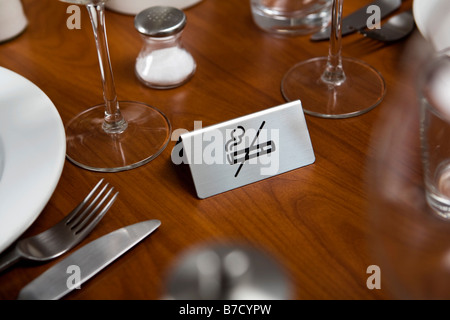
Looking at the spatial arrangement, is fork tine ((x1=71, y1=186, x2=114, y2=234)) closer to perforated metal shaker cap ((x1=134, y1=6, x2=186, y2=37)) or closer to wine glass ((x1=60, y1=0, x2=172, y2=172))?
wine glass ((x1=60, y1=0, x2=172, y2=172))

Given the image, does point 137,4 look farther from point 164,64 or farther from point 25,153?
point 25,153

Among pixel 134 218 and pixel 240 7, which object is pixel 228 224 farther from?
pixel 240 7

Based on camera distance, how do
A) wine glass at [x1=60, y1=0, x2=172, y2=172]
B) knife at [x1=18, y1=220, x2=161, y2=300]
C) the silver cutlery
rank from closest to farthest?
knife at [x1=18, y1=220, x2=161, y2=300] < wine glass at [x1=60, y1=0, x2=172, y2=172] < the silver cutlery

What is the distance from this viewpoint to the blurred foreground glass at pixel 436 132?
15.6 inches

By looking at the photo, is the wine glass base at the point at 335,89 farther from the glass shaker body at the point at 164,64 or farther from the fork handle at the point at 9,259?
the fork handle at the point at 9,259

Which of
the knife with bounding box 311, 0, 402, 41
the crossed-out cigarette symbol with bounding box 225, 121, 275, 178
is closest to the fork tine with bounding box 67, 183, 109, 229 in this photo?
the crossed-out cigarette symbol with bounding box 225, 121, 275, 178

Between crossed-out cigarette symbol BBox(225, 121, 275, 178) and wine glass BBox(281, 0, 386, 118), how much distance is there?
0.31 ft

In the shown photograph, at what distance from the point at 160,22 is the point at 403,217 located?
11.2 inches

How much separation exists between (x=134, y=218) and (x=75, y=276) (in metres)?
0.07

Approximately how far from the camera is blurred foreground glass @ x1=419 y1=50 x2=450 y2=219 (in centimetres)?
40

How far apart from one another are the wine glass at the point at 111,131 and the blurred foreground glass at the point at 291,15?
0.18m

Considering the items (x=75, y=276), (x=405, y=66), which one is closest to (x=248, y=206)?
(x=75, y=276)

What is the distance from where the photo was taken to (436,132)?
40 cm

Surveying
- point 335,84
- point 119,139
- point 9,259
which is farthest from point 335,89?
point 9,259
